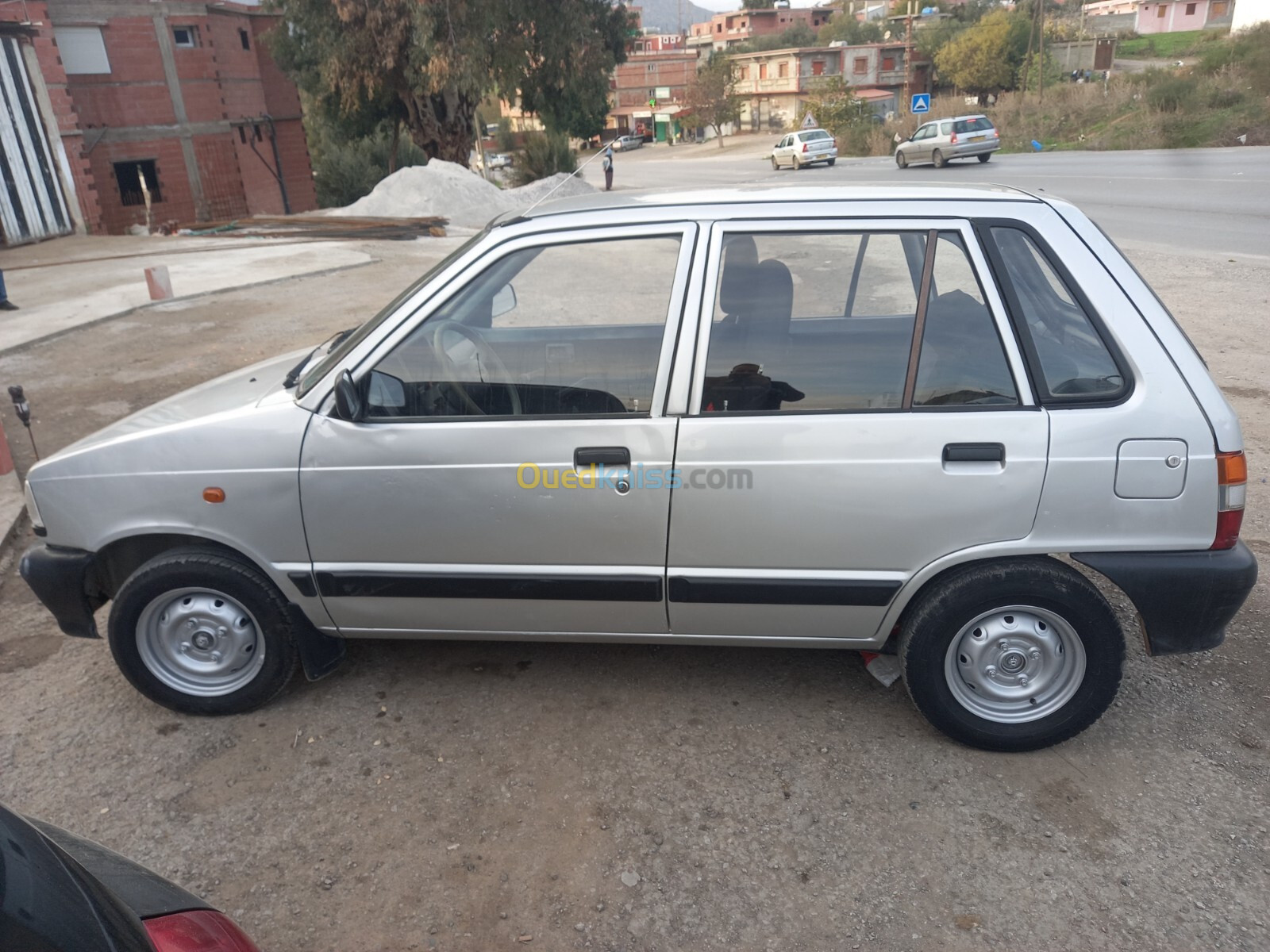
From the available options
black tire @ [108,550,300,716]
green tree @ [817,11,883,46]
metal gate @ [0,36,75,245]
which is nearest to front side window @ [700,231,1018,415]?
black tire @ [108,550,300,716]

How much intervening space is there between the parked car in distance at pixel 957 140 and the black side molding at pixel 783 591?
100 feet

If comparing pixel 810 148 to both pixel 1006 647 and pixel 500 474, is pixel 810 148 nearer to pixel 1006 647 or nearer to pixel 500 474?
pixel 1006 647

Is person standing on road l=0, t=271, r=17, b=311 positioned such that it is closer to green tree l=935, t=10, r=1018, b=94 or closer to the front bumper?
the front bumper

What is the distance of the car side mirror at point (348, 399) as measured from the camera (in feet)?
10.3

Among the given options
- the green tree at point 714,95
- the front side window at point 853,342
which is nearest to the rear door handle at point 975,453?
the front side window at point 853,342

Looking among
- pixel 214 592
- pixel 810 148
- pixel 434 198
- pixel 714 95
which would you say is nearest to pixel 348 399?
pixel 214 592

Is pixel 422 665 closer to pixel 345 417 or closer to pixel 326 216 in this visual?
pixel 345 417

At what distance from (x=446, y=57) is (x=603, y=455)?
75.2 feet

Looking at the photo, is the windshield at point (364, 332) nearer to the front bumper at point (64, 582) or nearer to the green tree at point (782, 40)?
the front bumper at point (64, 582)

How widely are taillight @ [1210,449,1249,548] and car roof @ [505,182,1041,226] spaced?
3.44 ft

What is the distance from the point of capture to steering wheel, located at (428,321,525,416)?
3258 mm

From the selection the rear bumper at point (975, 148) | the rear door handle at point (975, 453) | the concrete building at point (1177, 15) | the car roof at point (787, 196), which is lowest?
the rear bumper at point (975, 148)

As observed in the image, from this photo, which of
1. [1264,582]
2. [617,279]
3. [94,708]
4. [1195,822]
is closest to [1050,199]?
[617,279]

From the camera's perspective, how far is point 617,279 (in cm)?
420
